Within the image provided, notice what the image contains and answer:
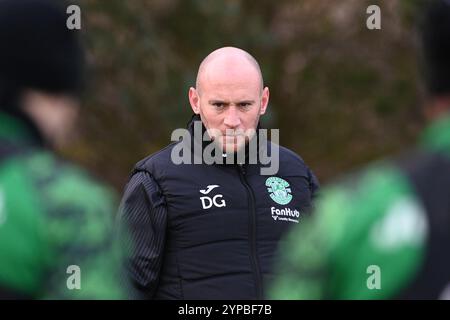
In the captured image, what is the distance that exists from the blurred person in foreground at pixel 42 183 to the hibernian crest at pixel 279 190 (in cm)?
186

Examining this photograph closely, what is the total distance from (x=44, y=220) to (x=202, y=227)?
6.18ft

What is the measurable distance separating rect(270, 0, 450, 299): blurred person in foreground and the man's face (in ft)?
7.12

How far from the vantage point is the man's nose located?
4316 millimetres

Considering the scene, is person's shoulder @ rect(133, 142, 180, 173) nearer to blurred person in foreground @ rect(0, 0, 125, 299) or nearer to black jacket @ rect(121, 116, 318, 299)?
black jacket @ rect(121, 116, 318, 299)

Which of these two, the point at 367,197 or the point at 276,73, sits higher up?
the point at 276,73

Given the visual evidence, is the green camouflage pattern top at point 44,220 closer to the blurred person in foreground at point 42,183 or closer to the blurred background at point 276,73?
the blurred person in foreground at point 42,183

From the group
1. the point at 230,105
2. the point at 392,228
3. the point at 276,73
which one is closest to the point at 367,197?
the point at 392,228

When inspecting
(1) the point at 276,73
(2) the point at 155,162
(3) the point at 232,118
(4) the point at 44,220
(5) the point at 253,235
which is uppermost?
(1) the point at 276,73

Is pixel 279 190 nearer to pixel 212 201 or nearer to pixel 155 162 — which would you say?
pixel 212 201

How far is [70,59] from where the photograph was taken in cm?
243

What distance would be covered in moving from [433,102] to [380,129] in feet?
34.7

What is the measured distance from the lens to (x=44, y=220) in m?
2.23

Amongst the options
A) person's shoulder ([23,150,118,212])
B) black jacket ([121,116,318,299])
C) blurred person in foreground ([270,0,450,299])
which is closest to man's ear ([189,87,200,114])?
black jacket ([121,116,318,299])
